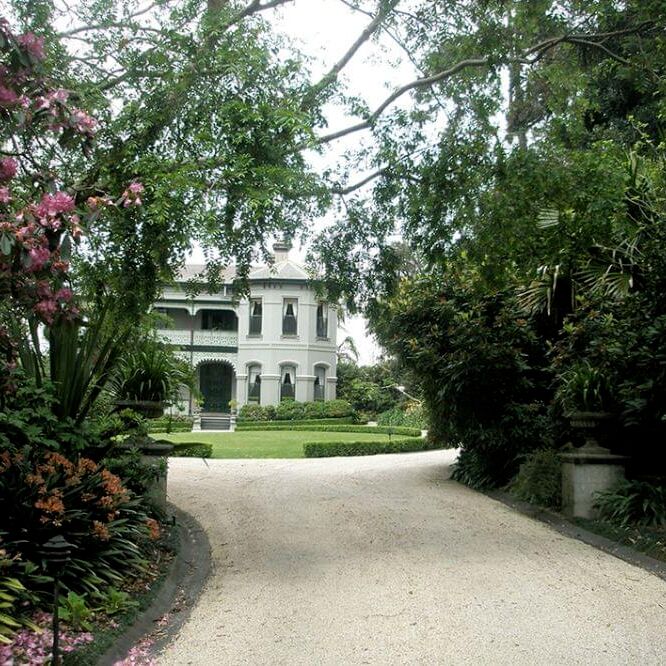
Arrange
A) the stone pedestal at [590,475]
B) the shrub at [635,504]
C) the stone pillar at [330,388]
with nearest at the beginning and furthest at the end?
the shrub at [635,504] → the stone pedestal at [590,475] → the stone pillar at [330,388]

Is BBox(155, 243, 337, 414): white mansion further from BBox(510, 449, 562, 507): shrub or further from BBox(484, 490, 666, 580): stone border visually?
BBox(510, 449, 562, 507): shrub

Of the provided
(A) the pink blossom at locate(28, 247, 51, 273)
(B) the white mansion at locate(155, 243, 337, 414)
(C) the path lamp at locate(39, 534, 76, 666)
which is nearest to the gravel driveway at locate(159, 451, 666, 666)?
(C) the path lamp at locate(39, 534, 76, 666)

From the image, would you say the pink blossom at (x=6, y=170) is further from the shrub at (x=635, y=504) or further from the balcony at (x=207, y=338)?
the balcony at (x=207, y=338)

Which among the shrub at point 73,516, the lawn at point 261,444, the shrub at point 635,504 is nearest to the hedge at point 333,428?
the lawn at point 261,444

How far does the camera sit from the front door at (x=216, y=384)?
139ft

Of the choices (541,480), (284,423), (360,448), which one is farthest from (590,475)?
(284,423)

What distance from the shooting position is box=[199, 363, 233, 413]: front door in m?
42.3

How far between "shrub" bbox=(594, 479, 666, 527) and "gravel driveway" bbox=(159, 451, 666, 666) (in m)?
0.72

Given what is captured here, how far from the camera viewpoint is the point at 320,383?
41.3m

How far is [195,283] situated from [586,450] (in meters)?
5.36

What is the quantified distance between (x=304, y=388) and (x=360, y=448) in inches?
694

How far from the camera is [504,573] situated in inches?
273

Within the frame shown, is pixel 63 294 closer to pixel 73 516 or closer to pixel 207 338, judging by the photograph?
pixel 73 516

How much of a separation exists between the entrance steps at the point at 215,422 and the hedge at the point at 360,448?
1516 centimetres
